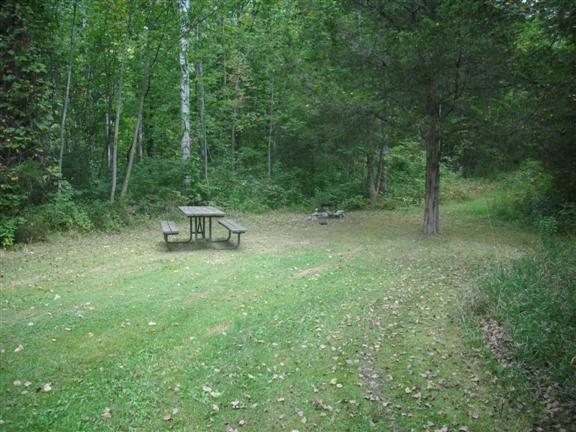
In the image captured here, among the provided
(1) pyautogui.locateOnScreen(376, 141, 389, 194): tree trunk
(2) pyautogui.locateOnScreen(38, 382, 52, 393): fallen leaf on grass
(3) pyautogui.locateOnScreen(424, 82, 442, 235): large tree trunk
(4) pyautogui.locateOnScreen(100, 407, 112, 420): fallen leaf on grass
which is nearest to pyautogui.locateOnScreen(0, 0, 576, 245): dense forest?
(3) pyautogui.locateOnScreen(424, 82, 442, 235): large tree trunk

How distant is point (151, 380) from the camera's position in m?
3.62

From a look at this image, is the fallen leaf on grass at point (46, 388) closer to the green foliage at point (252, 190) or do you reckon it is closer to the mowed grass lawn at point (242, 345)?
the mowed grass lawn at point (242, 345)

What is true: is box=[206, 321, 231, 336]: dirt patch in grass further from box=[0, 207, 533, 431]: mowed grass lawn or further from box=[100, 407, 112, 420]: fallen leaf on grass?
box=[100, 407, 112, 420]: fallen leaf on grass

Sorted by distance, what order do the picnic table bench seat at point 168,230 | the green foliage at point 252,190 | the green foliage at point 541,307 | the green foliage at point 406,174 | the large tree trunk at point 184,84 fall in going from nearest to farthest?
the green foliage at point 541,307
the picnic table bench seat at point 168,230
the large tree trunk at point 184,84
the green foliage at point 252,190
the green foliage at point 406,174

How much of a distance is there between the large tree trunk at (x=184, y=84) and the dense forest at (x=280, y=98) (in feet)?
0.15

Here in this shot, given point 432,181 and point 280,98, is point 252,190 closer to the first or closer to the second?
point 280,98

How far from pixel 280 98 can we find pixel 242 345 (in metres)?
13.1

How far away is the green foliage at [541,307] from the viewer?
145 inches


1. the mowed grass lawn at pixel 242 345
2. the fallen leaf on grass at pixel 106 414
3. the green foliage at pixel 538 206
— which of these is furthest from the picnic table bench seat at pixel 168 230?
the green foliage at pixel 538 206

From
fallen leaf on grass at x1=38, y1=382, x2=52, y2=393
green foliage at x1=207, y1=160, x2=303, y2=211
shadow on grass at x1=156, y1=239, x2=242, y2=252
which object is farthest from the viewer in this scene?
green foliage at x1=207, y1=160, x2=303, y2=211

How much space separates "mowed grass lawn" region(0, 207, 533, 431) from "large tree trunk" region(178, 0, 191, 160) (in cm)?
678

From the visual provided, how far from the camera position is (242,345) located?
429 cm

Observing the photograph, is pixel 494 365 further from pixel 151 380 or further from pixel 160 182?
pixel 160 182

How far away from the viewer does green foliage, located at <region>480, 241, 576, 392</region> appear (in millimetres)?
3680
